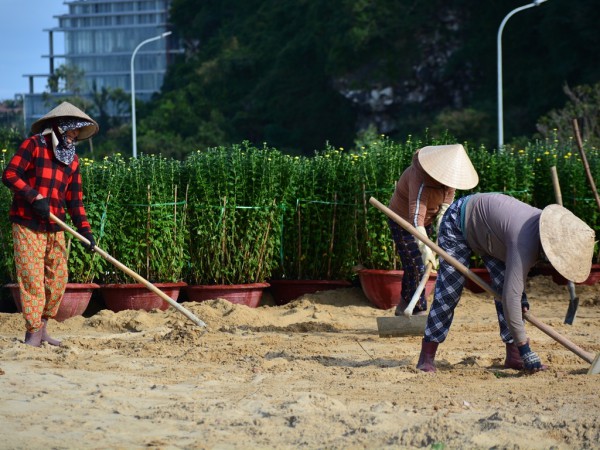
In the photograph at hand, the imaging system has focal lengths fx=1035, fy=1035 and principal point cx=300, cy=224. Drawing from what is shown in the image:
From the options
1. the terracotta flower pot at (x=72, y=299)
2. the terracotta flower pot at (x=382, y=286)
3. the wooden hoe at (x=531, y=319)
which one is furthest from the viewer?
the terracotta flower pot at (x=382, y=286)

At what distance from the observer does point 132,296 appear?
11.6 metres

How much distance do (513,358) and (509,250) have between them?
124cm

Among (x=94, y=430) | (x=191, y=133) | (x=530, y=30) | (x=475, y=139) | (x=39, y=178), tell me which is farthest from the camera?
(x=191, y=133)

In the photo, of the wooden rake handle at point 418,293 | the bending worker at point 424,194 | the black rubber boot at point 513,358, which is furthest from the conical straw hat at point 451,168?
the black rubber boot at point 513,358

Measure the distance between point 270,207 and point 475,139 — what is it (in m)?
33.7

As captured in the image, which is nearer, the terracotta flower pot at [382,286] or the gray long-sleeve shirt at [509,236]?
the gray long-sleeve shirt at [509,236]

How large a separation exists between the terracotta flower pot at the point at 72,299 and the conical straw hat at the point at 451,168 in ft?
14.6

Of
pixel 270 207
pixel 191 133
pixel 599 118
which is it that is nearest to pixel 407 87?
pixel 191 133

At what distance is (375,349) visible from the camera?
8.97 meters

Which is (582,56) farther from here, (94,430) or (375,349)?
(94,430)

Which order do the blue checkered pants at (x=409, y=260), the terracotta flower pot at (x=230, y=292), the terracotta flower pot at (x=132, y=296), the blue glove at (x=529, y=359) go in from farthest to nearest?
the terracotta flower pot at (x=230, y=292)
the terracotta flower pot at (x=132, y=296)
the blue checkered pants at (x=409, y=260)
the blue glove at (x=529, y=359)

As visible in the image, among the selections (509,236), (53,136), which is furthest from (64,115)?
(509,236)

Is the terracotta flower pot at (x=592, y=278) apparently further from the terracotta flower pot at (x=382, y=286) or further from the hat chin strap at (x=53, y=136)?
the hat chin strap at (x=53, y=136)

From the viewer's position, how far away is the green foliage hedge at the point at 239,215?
11.9m
